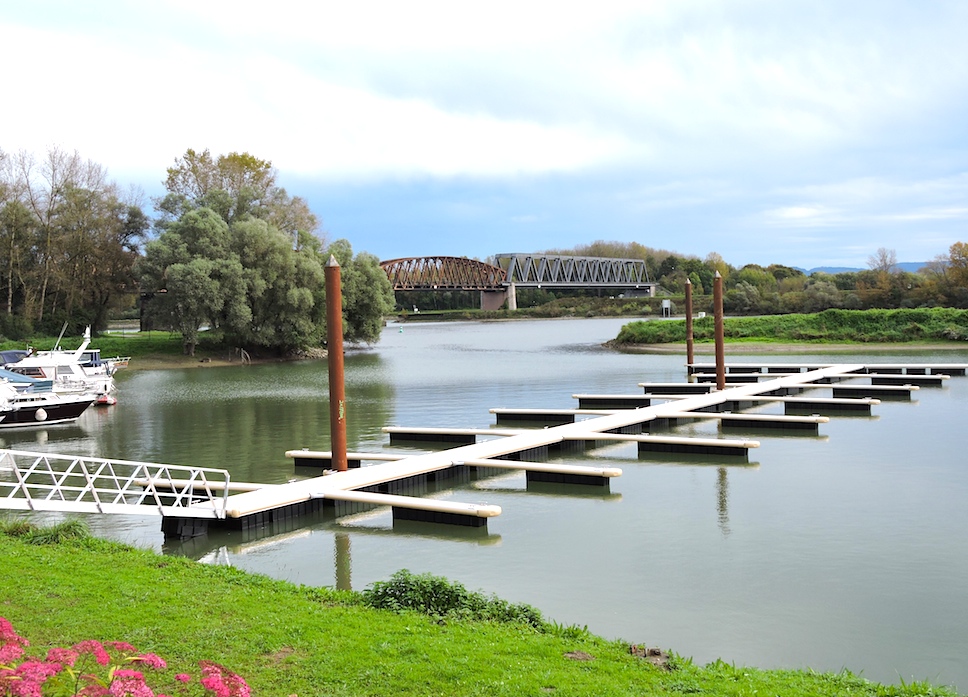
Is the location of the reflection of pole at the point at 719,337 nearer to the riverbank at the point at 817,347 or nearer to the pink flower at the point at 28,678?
the riverbank at the point at 817,347

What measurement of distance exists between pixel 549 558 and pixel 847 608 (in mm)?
3457

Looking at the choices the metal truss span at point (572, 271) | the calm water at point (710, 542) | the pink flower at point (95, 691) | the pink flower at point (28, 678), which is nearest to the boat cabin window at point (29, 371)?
the calm water at point (710, 542)

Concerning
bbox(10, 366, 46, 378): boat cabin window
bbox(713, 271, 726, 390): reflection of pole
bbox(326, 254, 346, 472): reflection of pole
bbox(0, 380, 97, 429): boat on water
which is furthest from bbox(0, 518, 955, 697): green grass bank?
bbox(10, 366, 46, 378): boat cabin window

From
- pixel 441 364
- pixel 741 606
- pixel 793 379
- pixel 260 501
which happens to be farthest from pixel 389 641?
pixel 441 364

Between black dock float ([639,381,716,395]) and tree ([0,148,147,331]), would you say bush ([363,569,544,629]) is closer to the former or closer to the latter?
black dock float ([639,381,716,395])

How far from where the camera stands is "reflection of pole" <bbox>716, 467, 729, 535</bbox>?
12.7 m

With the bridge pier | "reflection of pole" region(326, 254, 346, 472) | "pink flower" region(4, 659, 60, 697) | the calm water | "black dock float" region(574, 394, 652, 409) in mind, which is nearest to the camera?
"pink flower" region(4, 659, 60, 697)

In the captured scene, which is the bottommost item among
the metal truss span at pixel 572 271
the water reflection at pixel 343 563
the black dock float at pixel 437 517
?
the water reflection at pixel 343 563

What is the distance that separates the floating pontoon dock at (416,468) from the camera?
1220cm

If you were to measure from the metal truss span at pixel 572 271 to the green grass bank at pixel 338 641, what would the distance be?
373 ft

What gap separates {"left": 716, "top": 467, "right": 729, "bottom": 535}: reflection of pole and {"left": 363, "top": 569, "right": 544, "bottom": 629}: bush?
502cm

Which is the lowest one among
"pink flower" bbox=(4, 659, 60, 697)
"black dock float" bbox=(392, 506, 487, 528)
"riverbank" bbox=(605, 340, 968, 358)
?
"black dock float" bbox=(392, 506, 487, 528)

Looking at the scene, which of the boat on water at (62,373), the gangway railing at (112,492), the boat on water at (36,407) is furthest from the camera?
the boat on water at (62,373)

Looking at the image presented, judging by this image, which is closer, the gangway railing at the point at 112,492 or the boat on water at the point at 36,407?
the gangway railing at the point at 112,492
